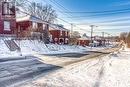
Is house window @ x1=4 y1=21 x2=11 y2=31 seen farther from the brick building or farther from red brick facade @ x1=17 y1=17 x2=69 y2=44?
the brick building

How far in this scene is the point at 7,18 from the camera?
40.2 metres

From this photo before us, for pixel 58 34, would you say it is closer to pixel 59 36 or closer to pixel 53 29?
pixel 59 36

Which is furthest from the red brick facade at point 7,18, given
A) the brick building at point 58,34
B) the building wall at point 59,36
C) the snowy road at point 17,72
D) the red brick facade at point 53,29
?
the building wall at point 59,36

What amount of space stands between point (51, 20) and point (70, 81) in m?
59.6

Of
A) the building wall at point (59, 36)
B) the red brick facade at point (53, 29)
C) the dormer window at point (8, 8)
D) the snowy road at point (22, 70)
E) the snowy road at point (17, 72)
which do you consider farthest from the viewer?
the building wall at point (59, 36)

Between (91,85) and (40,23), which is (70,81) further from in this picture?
(40,23)

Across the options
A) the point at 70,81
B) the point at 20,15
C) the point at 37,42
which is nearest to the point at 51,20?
the point at 20,15

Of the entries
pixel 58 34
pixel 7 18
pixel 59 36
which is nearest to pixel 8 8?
pixel 7 18

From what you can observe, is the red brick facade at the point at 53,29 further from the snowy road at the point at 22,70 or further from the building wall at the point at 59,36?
the snowy road at the point at 22,70

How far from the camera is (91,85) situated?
9.95 m

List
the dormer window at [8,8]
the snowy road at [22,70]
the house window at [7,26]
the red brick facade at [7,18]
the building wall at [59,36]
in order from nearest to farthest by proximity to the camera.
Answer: the snowy road at [22,70], the red brick facade at [7,18], the dormer window at [8,8], the house window at [7,26], the building wall at [59,36]

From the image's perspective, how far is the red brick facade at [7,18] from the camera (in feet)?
123

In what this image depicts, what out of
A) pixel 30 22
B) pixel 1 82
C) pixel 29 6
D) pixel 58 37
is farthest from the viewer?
pixel 58 37

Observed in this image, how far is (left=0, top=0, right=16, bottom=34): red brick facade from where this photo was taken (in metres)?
37.6
